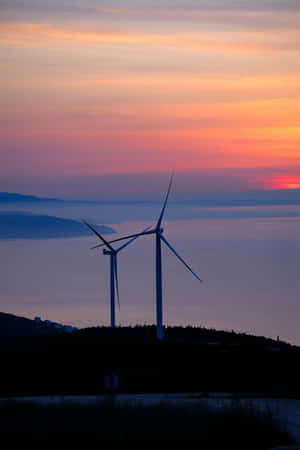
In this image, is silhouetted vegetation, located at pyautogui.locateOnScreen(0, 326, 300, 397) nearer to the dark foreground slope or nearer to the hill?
the dark foreground slope

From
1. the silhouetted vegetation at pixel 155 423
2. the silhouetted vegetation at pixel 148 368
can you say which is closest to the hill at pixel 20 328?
the silhouetted vegetation at pixel 148 368

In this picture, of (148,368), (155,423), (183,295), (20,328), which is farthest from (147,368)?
(183,295)

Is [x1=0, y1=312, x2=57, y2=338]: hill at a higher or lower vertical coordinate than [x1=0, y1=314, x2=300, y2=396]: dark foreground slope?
higher

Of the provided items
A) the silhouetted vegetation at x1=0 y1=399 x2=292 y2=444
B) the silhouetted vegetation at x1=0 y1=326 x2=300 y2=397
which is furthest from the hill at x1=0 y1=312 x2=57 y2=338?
the silhouetted vegetation at x1=0 y1=399 x2=292 y2=444

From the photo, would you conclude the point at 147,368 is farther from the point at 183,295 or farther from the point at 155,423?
the point at 183,295

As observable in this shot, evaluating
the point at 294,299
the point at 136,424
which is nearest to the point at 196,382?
the point at 136,424

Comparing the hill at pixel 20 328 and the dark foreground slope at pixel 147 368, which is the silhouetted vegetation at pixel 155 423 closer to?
the dark foreground slope at pixel 147 368
